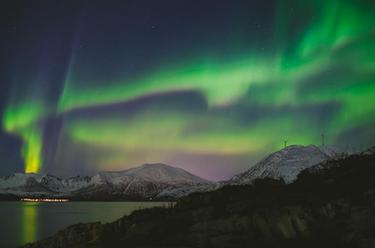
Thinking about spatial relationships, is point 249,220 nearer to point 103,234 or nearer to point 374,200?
point 374,200

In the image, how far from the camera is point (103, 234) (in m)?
46.2

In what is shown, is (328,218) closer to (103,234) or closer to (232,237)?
(232,237)

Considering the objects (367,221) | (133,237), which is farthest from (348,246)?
(133,237)

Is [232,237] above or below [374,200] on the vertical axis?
below

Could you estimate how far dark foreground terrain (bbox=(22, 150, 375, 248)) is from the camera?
3238 cm

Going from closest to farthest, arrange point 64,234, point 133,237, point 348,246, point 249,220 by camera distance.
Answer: point 348,246 → point 249,220 → point 133,237 → point 64,234

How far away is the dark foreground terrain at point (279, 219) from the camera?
32.4 meters

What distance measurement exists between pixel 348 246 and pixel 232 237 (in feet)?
25.6

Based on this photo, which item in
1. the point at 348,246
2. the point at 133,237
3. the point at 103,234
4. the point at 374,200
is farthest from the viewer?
the point at 103,234

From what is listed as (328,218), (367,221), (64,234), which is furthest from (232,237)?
(64,234)

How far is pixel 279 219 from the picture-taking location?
112ft

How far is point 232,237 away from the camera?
3422 centimetres

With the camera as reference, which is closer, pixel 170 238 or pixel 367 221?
pixel 367 221

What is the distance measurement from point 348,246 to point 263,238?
586 centimetres
